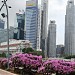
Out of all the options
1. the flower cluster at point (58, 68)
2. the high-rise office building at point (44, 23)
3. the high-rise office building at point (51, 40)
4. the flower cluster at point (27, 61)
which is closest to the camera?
the flower cluster at point (58, 68)

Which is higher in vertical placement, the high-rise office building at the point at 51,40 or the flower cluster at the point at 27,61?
the flower cluster at the point at 27,61

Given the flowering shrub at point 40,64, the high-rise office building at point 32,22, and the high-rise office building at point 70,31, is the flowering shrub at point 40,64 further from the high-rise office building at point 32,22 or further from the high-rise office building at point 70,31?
the high-rise office building at point 70,31

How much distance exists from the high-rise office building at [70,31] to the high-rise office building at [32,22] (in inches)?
588

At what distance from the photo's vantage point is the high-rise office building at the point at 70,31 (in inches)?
5507

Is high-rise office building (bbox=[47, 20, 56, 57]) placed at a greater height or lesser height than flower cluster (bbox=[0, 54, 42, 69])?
lesser

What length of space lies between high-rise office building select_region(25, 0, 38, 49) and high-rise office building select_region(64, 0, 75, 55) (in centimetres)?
1494

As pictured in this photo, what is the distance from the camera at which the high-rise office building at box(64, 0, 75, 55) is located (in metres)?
140

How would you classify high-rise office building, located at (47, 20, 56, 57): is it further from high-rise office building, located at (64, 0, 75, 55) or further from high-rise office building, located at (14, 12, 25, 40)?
high-rise office building, located at (14, 12, 25, 40)

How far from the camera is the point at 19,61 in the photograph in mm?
23047

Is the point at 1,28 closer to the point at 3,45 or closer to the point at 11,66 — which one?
the point at 3,45

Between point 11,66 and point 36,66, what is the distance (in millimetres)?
4630

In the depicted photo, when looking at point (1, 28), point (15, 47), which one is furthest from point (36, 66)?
point (15, 47)

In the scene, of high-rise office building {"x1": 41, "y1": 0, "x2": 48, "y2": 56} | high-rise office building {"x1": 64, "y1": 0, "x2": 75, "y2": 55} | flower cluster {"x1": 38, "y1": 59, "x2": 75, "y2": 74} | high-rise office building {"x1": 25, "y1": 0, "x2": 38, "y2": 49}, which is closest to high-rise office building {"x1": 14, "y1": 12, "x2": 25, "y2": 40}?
high-rise office building {"x1": 25, "y1": 0, "x2": 38, "y2": 49}

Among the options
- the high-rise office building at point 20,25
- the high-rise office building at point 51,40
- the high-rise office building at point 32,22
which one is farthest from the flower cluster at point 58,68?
the high-rise office building at point 20,25
